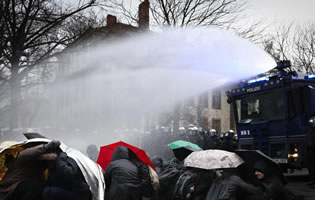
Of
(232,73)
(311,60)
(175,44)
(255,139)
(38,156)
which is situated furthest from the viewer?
(311,60)

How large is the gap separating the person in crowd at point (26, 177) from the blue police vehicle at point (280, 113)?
24.3ft

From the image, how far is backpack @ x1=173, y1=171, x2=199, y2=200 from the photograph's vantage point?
4406mm

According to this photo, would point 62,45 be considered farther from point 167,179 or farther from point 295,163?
point 167,179

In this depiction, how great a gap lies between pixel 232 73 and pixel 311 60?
16242mm

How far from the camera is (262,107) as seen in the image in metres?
10.6

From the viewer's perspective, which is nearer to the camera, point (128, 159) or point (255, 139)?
point (128, 159)

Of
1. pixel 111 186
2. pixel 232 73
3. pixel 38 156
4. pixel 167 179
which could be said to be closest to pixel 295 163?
pixel 232 73

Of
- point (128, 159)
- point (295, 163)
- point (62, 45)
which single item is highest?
point (62, 45)

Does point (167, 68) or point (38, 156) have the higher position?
point (167, 68)

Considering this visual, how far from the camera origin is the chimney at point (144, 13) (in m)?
17.4

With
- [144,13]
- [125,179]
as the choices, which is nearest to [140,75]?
[144,13]

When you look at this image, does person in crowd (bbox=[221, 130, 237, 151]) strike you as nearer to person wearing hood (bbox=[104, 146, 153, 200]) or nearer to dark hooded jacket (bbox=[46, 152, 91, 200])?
person wearing hood (bbox=[104, 146, 153, 200])

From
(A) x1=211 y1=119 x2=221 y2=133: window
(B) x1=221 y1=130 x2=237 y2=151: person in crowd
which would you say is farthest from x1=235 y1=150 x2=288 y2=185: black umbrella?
(A) x1=211 y1=119 x2=221 y2=133: window

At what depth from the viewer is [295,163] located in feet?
31.3
